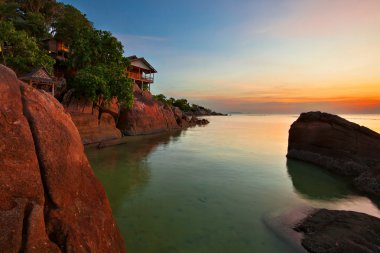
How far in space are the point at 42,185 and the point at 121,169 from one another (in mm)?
10990

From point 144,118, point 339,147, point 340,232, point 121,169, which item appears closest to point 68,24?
point 144,118

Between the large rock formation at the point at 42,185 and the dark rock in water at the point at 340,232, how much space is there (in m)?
5.08

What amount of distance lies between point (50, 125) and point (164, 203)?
20.4 feet

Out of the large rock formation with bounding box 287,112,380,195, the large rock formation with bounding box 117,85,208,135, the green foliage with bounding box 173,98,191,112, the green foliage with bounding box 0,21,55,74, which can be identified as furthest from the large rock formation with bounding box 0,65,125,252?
the green foliage with bounding box 173,98,191,112

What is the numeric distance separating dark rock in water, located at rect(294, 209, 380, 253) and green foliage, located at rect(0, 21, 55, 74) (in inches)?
1013

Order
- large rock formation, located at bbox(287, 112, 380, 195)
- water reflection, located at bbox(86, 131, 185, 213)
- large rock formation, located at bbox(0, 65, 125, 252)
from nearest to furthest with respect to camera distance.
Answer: large rock formation, located at bbox(0, 65, 125, 252) < water reflection, located at bbox(86, 131, 185, 213) < large rock formation, located at bbox(287, 112, 380, 195)

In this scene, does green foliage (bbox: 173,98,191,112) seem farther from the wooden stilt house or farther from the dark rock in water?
the dark rock in water

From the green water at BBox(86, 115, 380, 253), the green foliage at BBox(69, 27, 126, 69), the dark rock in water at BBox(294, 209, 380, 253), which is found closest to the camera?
the dark rock in water at BBox(294, 209, 380, 253)

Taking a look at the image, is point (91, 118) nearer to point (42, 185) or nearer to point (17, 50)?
point (17, 50)

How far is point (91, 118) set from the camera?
2403 centimetres

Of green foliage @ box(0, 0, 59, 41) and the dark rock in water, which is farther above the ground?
green foliage @ box(0, 0, 59, 41)

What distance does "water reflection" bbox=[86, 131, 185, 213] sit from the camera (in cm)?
1074

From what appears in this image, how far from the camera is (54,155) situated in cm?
418

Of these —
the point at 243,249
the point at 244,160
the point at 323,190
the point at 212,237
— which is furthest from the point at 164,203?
the point at 244,160
